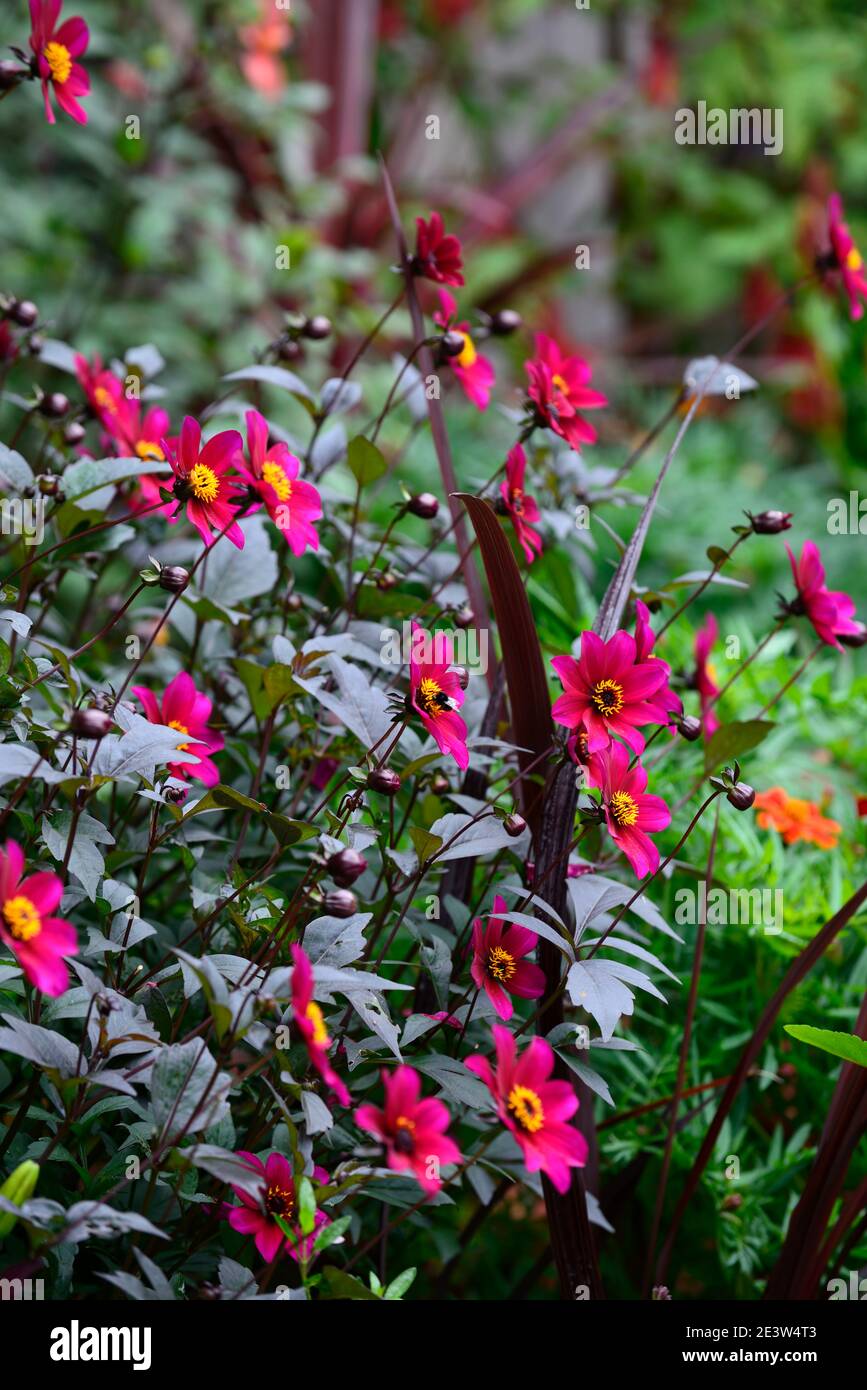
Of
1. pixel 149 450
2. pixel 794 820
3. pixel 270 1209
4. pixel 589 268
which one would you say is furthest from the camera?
pixel 589 268

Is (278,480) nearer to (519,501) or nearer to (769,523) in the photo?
(519,501)

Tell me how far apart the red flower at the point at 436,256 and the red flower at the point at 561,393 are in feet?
0.23

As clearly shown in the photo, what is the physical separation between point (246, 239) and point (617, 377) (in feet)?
4.73

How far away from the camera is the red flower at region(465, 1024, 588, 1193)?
52 cm

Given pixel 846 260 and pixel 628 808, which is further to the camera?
pixel 846 260

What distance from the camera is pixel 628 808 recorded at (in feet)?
2.06

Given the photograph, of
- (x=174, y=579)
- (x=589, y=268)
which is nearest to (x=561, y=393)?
(x=174, y=579)

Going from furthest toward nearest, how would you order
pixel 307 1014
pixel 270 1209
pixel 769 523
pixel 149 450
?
pixel 149 450
pixel 769 523
pixel 270 1209
pixel 307 1014

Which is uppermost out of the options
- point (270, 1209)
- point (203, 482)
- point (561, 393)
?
point (561, 393)

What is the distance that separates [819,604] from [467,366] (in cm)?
26

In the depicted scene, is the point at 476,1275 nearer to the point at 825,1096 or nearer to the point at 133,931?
the point at 825,1096

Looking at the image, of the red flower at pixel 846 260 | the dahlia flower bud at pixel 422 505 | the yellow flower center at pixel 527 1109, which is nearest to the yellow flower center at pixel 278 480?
the dahlia flower bud at pixel 422 505
